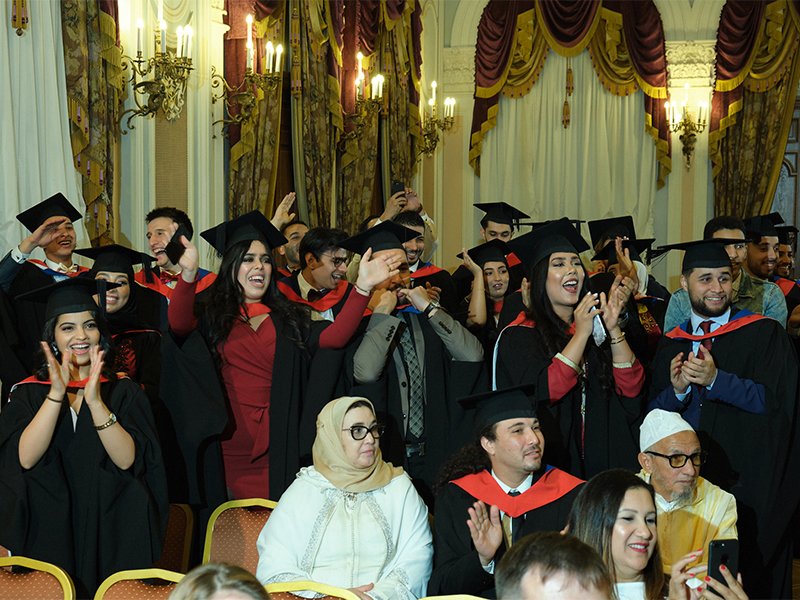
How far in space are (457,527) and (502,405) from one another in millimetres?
526

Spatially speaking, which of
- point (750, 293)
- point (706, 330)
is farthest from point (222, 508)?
point (750, 293)

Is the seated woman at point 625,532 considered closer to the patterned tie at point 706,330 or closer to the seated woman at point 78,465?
the patterned tie at point 706,330

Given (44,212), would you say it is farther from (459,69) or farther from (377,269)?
(459,69)

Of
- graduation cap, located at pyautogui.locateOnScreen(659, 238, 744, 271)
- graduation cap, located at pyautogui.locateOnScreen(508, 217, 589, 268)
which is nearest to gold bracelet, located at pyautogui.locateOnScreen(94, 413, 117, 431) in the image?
graduation cap, located at pyautogui.locateOnScreen(508, 217, 589, 268)

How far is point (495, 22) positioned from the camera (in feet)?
36.2

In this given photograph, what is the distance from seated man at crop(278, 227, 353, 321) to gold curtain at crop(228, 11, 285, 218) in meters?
1.44

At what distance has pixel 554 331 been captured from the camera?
151 inches

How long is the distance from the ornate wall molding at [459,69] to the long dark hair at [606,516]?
9.28 meters

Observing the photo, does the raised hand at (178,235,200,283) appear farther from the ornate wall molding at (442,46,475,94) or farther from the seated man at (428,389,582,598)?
the ornate wall molding at (442,46,475,94)

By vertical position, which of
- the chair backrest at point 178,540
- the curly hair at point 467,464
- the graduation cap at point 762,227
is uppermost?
the graduation cap at point 762,227

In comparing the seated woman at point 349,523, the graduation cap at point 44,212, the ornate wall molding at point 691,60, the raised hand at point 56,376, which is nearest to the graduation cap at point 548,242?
the seated woman at point 349,523

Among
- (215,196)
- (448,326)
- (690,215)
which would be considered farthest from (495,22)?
(448,326)

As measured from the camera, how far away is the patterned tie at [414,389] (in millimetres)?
4133

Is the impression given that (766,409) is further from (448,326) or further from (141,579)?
(141,579)
